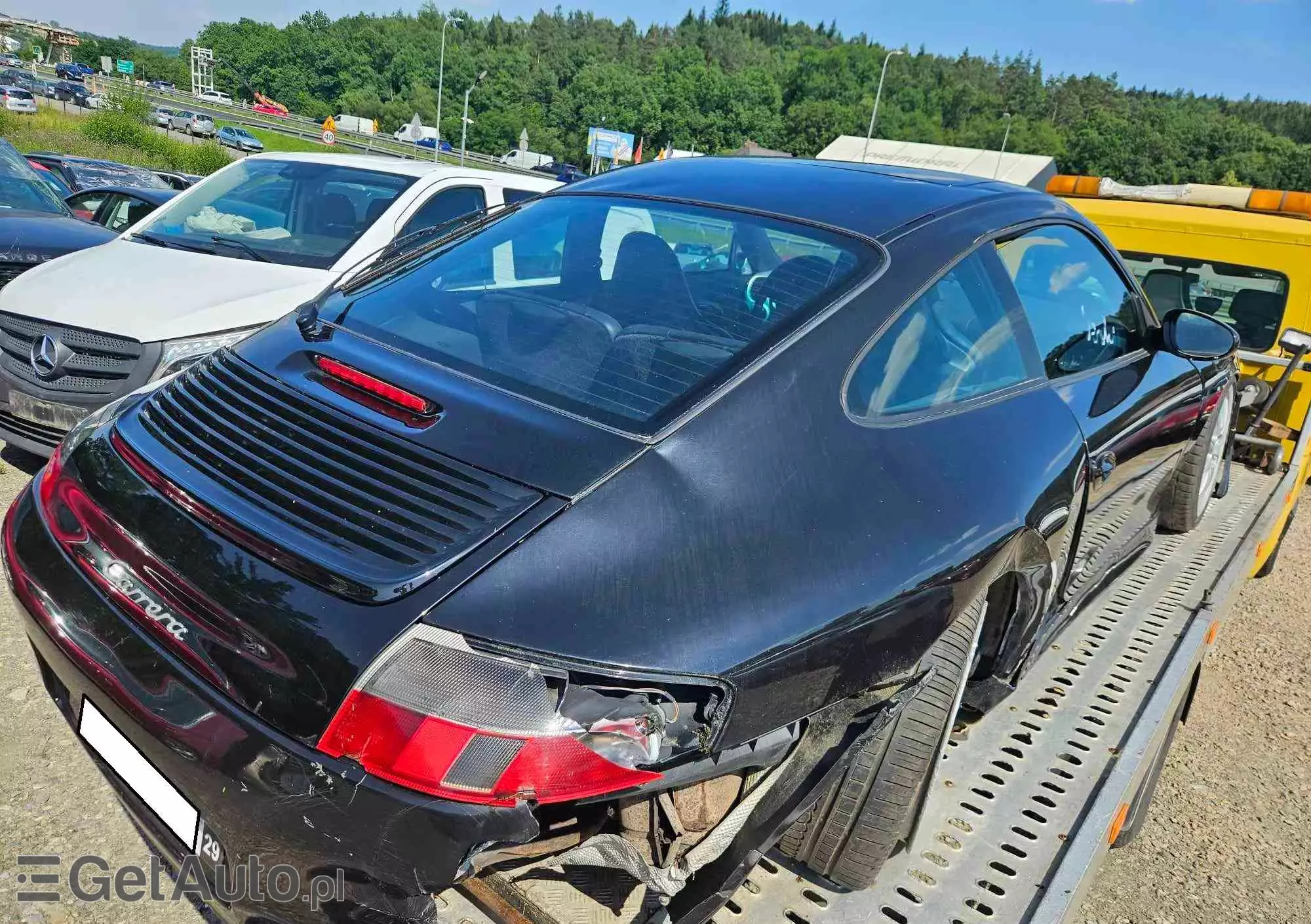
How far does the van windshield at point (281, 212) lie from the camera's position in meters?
5.16

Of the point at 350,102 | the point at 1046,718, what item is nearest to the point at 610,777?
the point at 1046,718

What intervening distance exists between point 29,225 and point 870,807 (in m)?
6.64

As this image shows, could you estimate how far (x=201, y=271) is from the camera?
485 cm

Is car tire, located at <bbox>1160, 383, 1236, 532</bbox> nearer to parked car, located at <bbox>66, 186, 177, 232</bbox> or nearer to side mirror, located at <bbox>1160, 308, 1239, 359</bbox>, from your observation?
side mirror, located at <bbox>1160, 308, 1239, 359</bbox>

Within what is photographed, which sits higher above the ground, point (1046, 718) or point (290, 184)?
point (290, 184)

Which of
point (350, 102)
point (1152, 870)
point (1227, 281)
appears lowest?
point (1152, 870)

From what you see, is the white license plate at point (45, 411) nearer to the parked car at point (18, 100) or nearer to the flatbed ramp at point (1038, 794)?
the flatbed ramp at point (1038, 794)

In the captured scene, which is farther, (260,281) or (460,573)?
(260,281)

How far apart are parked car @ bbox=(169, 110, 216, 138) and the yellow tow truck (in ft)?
158

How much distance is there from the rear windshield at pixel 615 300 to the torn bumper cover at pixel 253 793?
75cm

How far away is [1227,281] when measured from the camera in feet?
19.9

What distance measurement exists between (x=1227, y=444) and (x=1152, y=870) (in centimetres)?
263

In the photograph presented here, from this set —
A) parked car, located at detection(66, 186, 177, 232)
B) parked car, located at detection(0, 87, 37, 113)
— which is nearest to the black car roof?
parked car, located at detection(66, 186, 177, 232)

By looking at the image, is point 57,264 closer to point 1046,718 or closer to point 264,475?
point 264,475
